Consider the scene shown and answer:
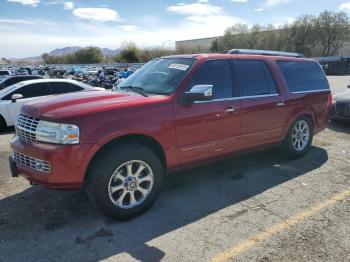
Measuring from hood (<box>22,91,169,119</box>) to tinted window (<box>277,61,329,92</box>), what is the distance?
2624 mm

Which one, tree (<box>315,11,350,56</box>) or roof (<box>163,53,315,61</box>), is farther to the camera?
tree (<box>315,11,350,56</box>)

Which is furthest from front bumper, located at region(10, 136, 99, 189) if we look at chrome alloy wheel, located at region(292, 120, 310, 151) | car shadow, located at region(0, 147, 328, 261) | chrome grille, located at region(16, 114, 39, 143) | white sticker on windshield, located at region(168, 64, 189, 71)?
chrome alloy wheel, located at region(292, 120, 310, 151)

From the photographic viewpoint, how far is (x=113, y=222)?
402cm

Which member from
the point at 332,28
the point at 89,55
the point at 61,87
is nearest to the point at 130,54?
the point at 89,55

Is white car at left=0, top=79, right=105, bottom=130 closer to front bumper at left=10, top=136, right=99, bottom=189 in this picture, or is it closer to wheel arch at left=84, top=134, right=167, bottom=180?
wheel arch at left=84, top=134, right=167, bottom=180

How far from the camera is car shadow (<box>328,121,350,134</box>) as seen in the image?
Answer: 900cm

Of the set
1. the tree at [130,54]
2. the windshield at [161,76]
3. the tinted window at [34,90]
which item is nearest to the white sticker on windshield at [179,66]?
the windshield at [161,76]

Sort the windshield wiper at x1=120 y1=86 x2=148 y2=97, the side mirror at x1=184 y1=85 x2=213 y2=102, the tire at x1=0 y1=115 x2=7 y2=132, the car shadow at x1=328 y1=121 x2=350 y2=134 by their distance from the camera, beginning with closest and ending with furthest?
the side mirror at x1=184 y1=85 x2=213 y2=102 < the windshield wiper at x1=120 y1=86 x2=148 y2=97 < the car shadow at x1=328 y1=121 x2=350 y2=134 < the tire at x1=0 y1=115 x2=7 y2=132

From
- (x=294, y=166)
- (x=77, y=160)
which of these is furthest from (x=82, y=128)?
(x=294, y=166)

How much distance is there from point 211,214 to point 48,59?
102 meters

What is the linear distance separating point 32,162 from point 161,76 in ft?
6.43

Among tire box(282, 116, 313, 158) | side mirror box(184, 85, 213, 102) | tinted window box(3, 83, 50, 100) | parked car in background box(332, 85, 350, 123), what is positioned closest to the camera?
side mirror box(184, 85, 213, 102)

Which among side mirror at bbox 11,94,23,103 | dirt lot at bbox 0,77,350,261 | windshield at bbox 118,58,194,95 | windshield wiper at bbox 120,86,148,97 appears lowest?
dirt lot at bbox 0,77,350,261

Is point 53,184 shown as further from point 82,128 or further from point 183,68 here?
point 183,68
